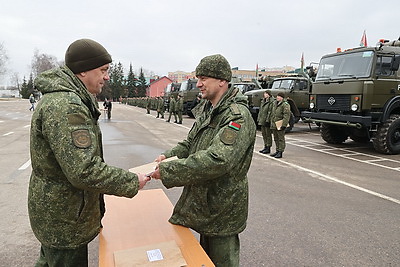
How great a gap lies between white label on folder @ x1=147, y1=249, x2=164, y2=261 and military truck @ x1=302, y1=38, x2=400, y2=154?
8.05 metres

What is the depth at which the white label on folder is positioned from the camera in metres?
1.88

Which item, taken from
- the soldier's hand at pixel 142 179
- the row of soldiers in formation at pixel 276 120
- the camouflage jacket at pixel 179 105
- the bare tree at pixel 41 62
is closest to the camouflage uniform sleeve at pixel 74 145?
the soldier's hand at pixel 142 179

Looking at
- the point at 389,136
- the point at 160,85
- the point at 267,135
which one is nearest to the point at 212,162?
the point at 267,135

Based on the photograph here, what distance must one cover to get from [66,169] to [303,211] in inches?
149

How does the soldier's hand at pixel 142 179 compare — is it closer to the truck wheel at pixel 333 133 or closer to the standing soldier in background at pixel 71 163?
the standing soldier in background at pixel 71 163

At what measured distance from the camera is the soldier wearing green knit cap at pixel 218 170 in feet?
6.34

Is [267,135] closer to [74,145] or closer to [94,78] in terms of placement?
[94,78]

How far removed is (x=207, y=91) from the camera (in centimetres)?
230

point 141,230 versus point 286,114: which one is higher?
point 286,114

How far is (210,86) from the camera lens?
2279mm

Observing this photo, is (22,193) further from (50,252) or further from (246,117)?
(246,117)

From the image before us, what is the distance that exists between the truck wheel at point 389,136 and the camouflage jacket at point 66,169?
892 centimetres

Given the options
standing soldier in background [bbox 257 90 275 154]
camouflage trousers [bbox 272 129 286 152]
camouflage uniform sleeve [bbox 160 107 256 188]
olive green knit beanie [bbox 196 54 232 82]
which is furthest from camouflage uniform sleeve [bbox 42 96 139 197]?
standing soldier in background [bbox 257 90 275 154]

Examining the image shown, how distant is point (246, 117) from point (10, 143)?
10.3 meters
